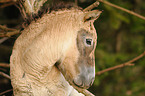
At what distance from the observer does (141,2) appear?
2609 mm

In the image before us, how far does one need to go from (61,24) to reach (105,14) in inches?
42.9

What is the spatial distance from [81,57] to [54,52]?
0.20 feet

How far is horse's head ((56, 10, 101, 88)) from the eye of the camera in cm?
46

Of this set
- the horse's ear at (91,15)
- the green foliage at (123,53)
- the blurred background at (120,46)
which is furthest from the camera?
the green foliage at (123,53)

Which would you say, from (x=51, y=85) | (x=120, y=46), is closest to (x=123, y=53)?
(x=120, y=46)

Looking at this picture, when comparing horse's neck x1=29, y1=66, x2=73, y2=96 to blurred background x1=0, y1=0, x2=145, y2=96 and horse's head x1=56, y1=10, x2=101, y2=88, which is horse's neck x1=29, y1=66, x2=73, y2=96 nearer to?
horse's head x1=56, y1=10, x2=101, y2=88

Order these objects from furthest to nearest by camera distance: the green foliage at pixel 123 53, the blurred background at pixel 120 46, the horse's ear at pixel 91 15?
the green foliage at pixel 123 53, the blurred background at pixel 120 46, the horse's ear at pixel 91 15

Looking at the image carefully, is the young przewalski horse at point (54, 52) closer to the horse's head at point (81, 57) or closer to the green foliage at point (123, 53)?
the horse's head at point (81, 57)

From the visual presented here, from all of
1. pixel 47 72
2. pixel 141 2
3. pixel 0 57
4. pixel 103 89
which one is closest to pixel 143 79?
pixel 103 89

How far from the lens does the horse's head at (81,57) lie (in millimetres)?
457

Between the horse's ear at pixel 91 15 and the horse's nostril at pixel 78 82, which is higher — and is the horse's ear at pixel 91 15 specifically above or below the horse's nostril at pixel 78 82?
above

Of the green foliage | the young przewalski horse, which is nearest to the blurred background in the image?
the green foliage

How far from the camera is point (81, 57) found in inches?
18.4

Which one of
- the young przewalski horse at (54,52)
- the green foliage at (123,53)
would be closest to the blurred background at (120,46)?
the green foliage at (123,53)
